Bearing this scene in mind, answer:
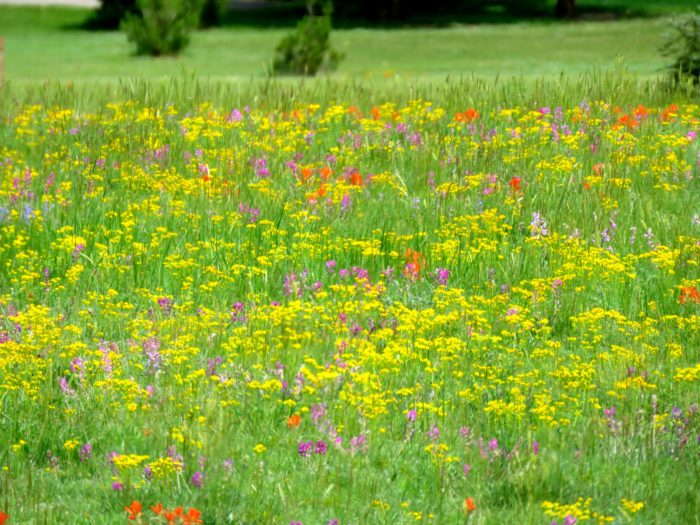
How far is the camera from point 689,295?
5176 millimetres

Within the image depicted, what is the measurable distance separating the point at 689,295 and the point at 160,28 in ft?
62.4

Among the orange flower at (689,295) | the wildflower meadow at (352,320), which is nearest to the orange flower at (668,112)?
the wildflower meadow at (352,320)

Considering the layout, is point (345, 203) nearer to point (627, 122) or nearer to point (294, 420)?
point (627, 122)

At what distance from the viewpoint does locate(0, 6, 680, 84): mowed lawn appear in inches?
750

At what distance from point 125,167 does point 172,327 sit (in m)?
3.17

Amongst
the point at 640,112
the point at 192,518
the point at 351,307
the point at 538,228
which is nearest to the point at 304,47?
the point at 640,112

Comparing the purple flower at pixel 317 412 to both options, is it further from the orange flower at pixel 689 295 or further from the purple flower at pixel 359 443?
the orange flower at pixel 689 295

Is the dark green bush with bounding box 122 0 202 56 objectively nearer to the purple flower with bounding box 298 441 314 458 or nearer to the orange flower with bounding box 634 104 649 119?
the orange flower with bounding box 634 104 649 119

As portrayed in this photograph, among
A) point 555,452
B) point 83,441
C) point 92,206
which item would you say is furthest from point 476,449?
point 92,206

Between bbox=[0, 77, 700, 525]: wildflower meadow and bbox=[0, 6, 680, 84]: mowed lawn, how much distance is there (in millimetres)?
8861

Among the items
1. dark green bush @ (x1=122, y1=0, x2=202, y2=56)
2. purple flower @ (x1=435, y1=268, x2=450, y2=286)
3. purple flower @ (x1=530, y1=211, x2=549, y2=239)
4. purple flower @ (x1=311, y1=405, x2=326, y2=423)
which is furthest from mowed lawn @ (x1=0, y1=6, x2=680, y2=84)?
purple flower @ (x1=311, y1=405, x2=326, y2=423)

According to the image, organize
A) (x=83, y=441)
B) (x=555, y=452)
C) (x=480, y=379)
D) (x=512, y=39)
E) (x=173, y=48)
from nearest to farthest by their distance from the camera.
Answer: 1. (x=555, y=452)
2. (x=83, y=441)
3. (x=480, y=379)
4. (x=173, y=48)
5. (x=512, y=39)

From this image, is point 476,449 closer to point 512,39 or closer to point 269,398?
point 269,398

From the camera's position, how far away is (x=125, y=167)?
7613 mm
